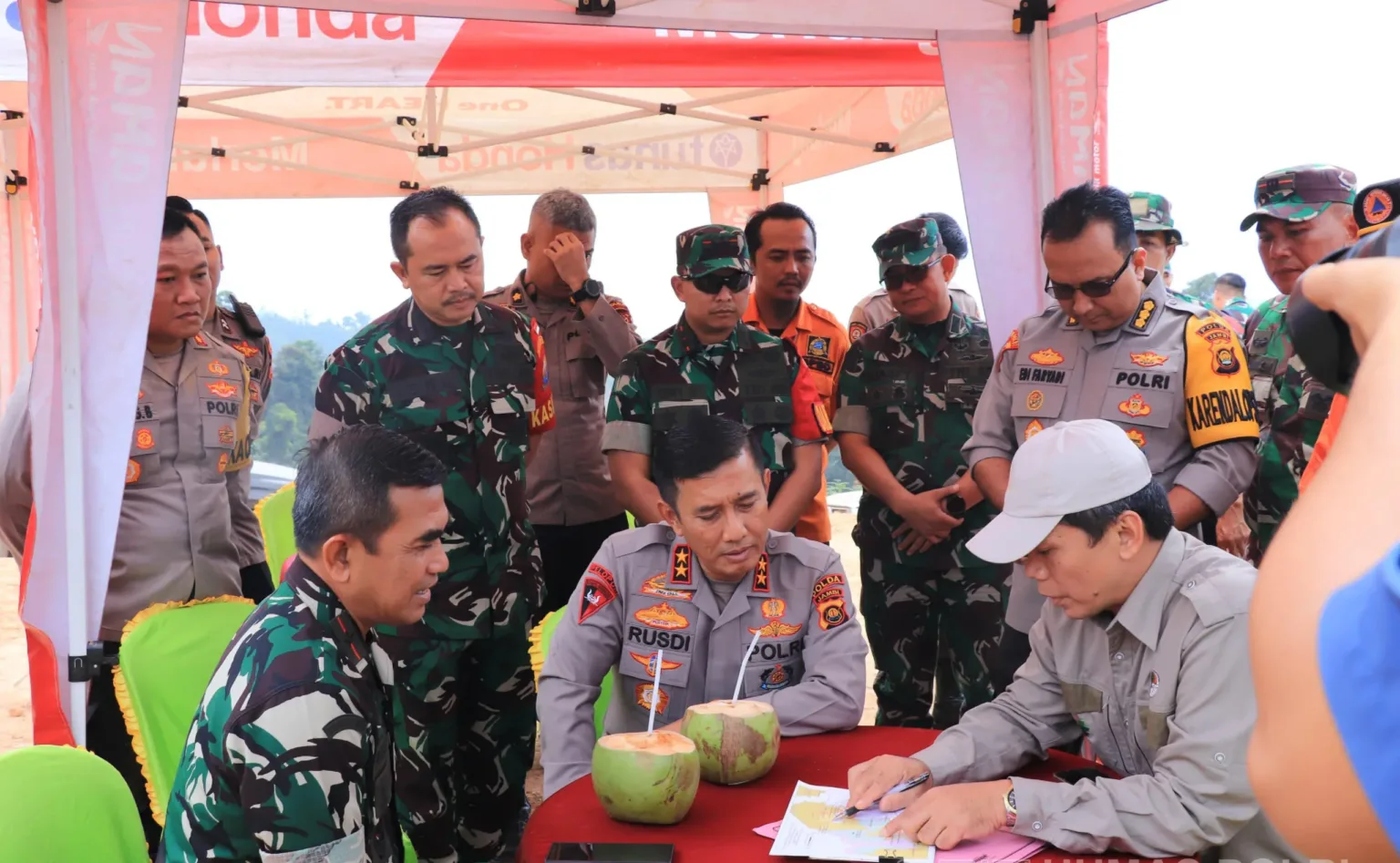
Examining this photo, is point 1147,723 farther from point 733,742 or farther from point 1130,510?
point 733,742

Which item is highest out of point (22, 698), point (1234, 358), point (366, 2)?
point (366, 2)

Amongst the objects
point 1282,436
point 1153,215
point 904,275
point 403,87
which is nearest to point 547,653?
point 904,275

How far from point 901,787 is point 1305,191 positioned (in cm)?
234

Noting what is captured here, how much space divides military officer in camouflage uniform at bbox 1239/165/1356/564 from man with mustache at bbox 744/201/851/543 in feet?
4.24

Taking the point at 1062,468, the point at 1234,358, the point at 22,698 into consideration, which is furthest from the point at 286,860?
the point at 22,698

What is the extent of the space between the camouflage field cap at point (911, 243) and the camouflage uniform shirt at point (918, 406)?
0.20 meters

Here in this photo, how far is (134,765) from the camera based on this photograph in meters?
2.76

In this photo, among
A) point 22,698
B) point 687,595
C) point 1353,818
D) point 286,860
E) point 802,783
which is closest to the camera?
point 1353,818

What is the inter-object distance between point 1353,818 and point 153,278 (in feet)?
9.27

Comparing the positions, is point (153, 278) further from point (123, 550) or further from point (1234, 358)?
point (1234, 358)

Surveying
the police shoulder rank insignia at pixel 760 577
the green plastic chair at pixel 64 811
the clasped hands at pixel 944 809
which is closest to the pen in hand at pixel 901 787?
the clasped hands at pixel 944 809

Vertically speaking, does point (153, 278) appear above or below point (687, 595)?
above

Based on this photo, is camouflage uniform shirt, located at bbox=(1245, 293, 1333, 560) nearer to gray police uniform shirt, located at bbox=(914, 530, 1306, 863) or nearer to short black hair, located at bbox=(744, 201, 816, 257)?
gray police uniform shirt, located at bbox=(914, 530, 1306, 863)

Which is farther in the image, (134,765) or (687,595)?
(134,765)
